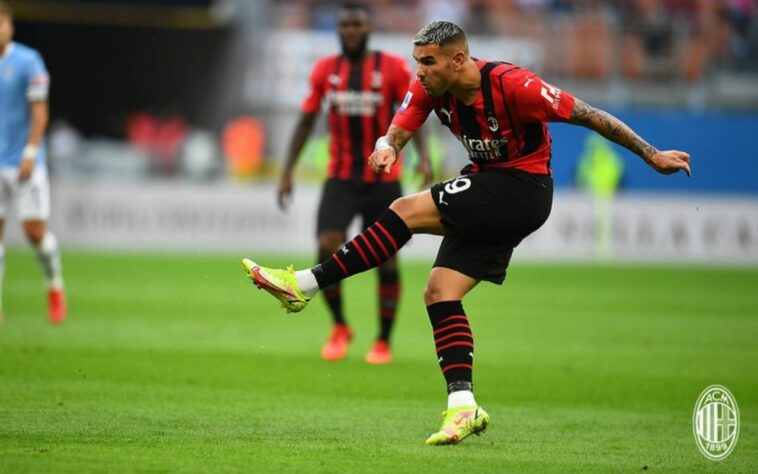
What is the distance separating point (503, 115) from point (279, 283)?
141 centimetres

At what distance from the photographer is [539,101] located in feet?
20.6

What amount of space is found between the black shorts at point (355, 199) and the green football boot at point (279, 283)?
3501mm

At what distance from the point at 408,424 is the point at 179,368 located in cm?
264

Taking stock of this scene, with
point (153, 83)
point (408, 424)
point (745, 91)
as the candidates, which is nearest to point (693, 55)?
point (745, 91)

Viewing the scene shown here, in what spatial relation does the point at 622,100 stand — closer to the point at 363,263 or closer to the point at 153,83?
the point at 153,83

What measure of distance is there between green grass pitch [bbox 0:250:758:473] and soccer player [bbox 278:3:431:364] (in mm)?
563

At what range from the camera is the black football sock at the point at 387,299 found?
10.0 m

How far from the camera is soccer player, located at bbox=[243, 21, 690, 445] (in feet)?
20.8

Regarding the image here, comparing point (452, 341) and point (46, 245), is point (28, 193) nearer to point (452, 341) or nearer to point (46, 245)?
point (46, 245)

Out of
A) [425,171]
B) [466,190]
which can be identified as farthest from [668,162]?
[425,171]

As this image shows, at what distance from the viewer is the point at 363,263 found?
255 inches

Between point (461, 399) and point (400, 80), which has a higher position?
point (400, 80)

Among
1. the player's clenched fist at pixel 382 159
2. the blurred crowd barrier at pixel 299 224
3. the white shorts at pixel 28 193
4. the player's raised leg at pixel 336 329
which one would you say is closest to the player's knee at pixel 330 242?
the player's raised leg at pixel 336 329

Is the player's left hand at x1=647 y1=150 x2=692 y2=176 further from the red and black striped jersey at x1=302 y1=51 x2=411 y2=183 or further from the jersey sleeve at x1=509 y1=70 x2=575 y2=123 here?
the red and black striped jersey at x1=302 y1=51 x2=411 y2=183
